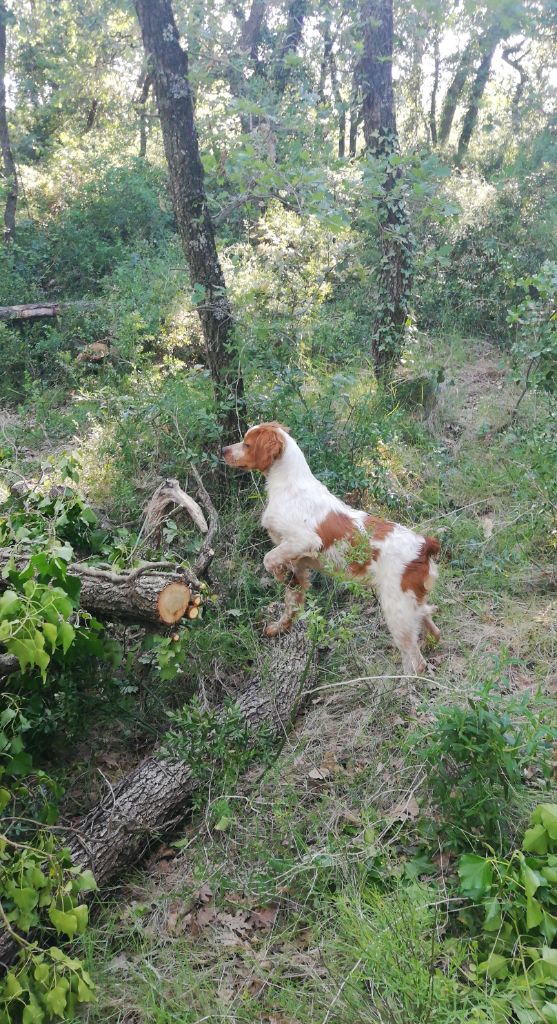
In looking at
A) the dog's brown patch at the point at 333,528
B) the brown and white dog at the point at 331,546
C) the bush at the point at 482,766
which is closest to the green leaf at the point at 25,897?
the bush at the point at 482,766

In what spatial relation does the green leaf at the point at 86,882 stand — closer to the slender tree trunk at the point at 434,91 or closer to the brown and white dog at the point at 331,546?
the brown and white dog at the point at 331,546

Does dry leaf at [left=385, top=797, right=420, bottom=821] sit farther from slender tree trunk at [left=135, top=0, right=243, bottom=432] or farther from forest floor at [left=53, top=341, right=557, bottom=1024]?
slender tree trunk at [left=135, top=0, right=243, bottom=432]

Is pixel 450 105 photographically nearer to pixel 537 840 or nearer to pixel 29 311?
pixel 29 311

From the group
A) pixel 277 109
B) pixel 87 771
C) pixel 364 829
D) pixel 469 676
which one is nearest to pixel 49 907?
pixel 87 771

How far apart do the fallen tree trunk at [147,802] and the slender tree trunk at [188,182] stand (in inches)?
93.4

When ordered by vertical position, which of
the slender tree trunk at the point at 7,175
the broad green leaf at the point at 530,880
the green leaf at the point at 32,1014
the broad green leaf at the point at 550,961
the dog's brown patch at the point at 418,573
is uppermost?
the slender tree trunk at the point at 7,175

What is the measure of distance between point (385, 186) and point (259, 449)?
448cm

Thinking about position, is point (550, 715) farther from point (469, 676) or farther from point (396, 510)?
point (396, 510)

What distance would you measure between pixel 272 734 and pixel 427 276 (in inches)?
317

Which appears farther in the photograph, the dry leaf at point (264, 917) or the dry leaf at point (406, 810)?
the dry leaf at point (406, 810)

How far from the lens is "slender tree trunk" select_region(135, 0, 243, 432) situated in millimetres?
5215

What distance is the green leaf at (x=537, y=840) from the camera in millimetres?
2406

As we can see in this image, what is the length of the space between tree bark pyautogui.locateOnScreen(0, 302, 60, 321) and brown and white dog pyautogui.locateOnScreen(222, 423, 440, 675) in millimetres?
6164

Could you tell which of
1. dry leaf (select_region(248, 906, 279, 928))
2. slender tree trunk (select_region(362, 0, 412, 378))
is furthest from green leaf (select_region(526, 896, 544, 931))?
slender tree trunk (select_region(362, 0, 412, 378))
